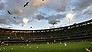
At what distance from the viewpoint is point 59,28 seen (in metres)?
108

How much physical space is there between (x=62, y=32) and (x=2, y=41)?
33.7 m

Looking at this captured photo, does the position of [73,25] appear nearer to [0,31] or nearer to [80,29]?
[80,29]

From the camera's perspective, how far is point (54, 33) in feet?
362

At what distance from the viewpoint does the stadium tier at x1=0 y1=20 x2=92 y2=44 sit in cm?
8375

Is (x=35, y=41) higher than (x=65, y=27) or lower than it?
lower

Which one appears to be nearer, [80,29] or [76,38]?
[76,38]

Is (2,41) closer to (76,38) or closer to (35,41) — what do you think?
(35,41)

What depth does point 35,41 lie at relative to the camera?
97.4m

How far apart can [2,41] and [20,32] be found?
88.2 feet

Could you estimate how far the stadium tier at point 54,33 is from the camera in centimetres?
8375

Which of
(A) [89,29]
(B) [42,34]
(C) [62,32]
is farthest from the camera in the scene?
(B) [42,34]

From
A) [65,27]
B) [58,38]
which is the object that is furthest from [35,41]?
[65,27]

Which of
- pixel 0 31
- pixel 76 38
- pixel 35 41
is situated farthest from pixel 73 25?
pixel 0 31

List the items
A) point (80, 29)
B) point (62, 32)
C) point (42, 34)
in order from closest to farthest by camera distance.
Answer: point (80, 29)
point (62, 32)
point (42, 34)
